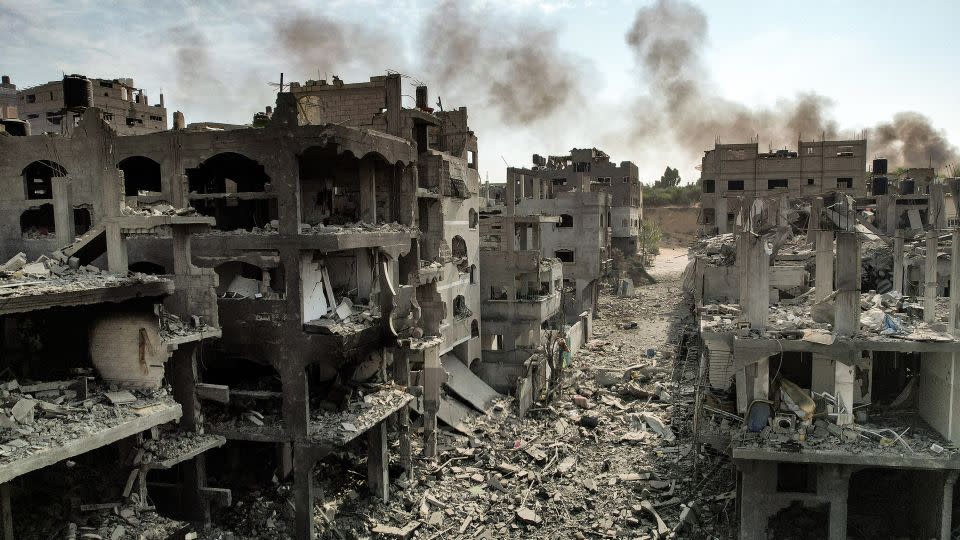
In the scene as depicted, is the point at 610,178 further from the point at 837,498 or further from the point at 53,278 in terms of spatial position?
the point at 53,278

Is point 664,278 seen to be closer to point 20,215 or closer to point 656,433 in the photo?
point 656,433

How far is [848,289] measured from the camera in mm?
15086

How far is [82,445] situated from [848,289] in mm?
15575

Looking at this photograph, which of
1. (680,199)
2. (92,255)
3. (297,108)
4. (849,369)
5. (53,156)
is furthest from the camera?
(680,199)

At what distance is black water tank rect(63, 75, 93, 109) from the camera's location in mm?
21391

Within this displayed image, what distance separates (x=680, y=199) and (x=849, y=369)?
280 ft

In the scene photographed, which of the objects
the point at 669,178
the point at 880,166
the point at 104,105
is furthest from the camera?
the point at 669,178

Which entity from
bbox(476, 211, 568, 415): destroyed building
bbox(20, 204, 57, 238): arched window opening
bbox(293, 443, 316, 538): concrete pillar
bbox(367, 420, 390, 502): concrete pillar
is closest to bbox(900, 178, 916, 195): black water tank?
bbox(476, 211, 568, 415): destroyed building

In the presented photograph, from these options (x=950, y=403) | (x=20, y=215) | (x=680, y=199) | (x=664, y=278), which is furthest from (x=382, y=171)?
(x=680, y=199)

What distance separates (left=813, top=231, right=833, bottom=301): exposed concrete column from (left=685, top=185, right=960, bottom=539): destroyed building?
3 cm

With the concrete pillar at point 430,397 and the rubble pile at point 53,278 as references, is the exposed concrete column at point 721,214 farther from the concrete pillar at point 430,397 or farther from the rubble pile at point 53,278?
the rubble pile at point 53,278

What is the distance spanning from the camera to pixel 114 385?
42.0 ft

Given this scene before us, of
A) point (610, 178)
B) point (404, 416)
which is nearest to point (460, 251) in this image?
point (404, 416)

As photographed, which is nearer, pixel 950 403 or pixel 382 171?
pixel 950 403
